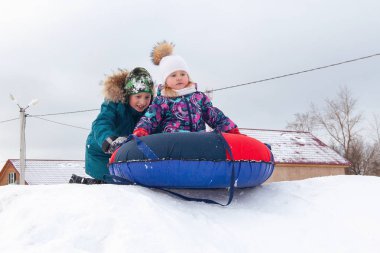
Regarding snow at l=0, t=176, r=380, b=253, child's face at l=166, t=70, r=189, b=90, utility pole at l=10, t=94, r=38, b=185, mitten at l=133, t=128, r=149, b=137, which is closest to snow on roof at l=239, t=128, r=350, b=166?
utility pole at l=10, t=94, r=38, b=185

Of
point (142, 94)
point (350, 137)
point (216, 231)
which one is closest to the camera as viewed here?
point (216, 231)

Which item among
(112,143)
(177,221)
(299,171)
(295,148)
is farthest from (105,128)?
(295,148)

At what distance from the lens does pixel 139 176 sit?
10.3 feet

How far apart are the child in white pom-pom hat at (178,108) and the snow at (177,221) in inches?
25.9

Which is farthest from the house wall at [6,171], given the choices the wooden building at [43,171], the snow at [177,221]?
the snow at [177,221]

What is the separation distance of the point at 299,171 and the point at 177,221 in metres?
16.9

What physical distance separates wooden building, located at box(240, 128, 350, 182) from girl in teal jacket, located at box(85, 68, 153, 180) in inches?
551

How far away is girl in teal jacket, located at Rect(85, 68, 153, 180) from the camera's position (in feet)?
13.9

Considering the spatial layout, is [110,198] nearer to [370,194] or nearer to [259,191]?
[259,191]

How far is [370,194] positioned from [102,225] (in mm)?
1925

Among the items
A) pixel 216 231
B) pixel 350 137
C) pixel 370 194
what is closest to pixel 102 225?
pixel 216 231

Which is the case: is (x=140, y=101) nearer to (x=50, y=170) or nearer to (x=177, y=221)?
(x=177, y=221)

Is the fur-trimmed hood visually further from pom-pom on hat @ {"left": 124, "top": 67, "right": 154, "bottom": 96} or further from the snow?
the snow

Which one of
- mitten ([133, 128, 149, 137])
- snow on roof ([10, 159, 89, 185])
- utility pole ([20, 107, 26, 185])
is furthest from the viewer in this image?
snow on roof ([10, 159, 89, 185])
